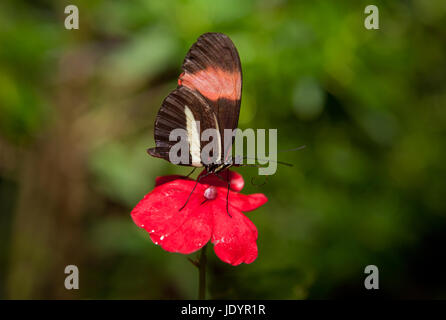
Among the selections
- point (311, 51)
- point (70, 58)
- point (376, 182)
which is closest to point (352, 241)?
point (376, 182)

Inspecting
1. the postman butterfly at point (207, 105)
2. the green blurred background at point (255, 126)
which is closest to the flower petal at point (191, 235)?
the postman butterfly at point (207, 105)

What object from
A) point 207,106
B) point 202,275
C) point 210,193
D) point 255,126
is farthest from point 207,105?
point 255,126

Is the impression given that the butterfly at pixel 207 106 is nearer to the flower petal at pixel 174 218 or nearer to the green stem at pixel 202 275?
the flower petal at pixel 174 218

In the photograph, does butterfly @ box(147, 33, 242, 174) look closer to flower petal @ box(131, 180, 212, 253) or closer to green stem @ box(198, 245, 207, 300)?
flower petal @ box(131, 180, 212, 253)

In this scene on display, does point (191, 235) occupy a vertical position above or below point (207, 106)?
below

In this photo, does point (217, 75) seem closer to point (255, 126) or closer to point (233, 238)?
point (233, 238)

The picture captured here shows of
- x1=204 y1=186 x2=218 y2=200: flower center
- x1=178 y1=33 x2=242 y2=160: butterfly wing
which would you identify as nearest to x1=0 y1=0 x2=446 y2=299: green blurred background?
x1=178 y1=33 x2=242 y2=160: butterfly wing
